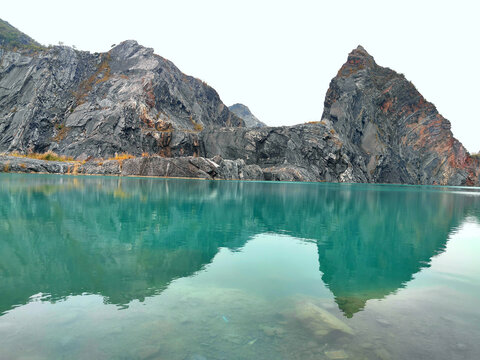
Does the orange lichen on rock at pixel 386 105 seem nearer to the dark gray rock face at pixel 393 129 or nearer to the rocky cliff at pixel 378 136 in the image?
the dark gray rock face at pixel 393 129

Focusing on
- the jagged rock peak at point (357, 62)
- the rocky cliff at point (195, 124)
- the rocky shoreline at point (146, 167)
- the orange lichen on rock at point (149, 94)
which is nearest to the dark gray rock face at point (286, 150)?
the rocky cliff at point (195, 124)

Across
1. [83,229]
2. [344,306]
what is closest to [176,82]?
[83,229]

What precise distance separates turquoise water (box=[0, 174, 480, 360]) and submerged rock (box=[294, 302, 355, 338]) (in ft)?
0.12

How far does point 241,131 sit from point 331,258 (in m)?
122

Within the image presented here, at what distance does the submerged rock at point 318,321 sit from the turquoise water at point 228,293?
37 millimetres

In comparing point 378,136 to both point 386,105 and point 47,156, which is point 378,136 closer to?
point 386,105

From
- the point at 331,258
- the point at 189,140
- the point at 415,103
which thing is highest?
the point at 415,103

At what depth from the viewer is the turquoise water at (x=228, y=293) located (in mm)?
6121

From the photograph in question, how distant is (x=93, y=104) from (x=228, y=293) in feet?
468

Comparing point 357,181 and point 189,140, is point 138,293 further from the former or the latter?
point 357,181

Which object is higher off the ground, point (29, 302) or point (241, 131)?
point (241, 131)

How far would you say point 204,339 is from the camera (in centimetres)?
630

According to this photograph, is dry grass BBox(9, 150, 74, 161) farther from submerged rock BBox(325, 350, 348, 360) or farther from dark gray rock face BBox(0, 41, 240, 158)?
submerged rock BBox(325, 350, 348, 360)

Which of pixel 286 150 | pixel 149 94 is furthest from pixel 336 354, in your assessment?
pixel 149 94
